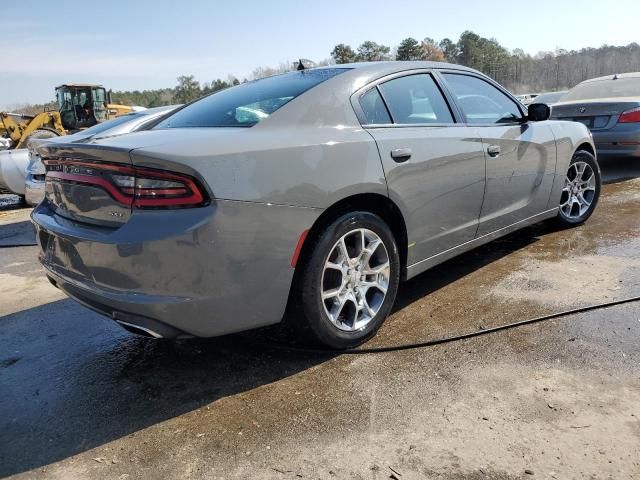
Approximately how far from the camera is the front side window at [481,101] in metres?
3.76

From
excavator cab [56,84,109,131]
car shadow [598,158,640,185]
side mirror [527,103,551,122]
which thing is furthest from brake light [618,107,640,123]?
excavator cab [56,84,109,131]

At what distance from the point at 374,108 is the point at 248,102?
0.73 meters

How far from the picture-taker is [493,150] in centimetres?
374

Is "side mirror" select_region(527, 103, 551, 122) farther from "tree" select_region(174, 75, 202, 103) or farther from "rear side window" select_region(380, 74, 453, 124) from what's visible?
"tree" select_region(174, 75, 202, 103)

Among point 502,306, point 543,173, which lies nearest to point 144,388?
point 502,306

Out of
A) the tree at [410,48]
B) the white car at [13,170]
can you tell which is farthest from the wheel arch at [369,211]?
the tree at [410,48]

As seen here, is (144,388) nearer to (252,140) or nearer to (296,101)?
(252,140)

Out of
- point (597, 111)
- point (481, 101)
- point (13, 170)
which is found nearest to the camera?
point (481, 101)

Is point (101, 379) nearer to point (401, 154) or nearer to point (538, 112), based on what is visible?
point (401, 154)

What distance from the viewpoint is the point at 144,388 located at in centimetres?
273

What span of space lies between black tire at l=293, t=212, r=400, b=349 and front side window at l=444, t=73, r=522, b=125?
1.29 meters

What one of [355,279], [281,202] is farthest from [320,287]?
[281,202]

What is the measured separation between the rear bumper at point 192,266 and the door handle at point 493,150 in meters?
1.69

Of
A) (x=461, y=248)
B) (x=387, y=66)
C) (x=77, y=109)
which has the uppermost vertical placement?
(x=77, y=109)
